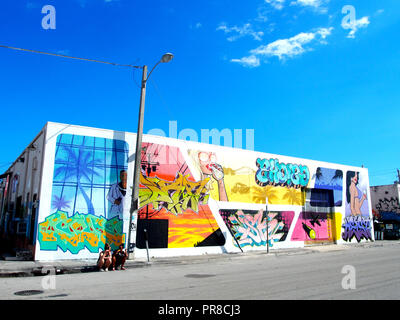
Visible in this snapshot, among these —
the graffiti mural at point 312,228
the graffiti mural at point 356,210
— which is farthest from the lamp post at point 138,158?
the graffiti mural at point 356,210

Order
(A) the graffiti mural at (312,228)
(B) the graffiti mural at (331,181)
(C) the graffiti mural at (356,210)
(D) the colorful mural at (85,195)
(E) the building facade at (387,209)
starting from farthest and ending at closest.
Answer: (E) the building facade at (387,209)
(C) the graffiti mural at (356,210)
(B) the graffiti mural at (331,181)
(A) the graffiti mural at (312,228)
(D) the colorful mural at (85,195)

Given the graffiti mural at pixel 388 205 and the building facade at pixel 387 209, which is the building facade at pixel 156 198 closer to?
the building facade at pixel 387 209

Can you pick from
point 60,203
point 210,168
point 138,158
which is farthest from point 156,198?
point 60,203

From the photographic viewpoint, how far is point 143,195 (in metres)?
18.0

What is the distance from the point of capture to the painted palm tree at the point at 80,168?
16328 millimetres

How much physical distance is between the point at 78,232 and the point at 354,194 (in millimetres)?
24502

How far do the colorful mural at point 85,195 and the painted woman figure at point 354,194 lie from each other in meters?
21.2

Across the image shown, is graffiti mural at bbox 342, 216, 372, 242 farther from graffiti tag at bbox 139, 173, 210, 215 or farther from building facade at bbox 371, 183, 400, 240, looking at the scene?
graffiti tag at bbox 139, 173, 210, 215

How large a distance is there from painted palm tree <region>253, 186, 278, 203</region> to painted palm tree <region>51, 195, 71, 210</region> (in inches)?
485

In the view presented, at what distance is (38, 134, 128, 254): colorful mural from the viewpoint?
15.7 metres

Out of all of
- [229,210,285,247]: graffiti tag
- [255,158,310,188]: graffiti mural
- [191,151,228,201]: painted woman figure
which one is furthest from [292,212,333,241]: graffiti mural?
[191,151,228,201]: painted woman figure

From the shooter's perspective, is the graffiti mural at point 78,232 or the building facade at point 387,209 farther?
the building facade at point 387,209
